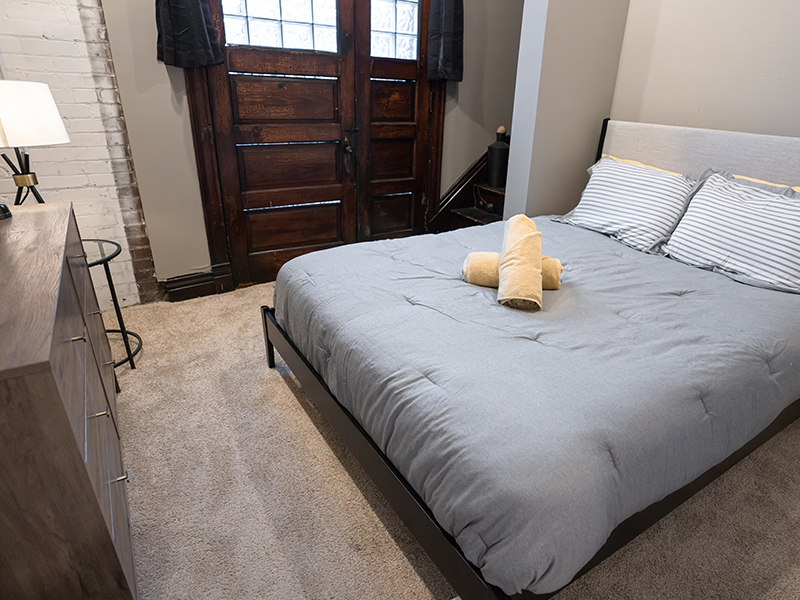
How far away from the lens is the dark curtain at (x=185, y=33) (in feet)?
8.21

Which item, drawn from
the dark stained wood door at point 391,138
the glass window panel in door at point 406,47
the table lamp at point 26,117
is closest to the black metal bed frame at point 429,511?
the table lamp at point 26,117

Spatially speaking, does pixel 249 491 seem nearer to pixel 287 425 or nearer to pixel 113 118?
pixel 287 425

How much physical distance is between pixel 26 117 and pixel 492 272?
6.00 ft

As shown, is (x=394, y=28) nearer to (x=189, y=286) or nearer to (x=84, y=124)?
(x=84, y=124)

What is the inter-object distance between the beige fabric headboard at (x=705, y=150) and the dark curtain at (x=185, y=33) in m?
2.45

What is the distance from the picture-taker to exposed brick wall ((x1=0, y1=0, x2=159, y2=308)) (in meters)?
2.33

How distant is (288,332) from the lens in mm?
2055

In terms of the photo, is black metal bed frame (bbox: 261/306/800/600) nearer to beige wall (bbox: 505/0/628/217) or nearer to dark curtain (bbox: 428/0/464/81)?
beige wall (bbox: 505/0/628/217)

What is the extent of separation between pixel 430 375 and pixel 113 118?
8.11 feet

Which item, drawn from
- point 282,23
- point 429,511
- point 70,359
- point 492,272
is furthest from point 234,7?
point 429,511

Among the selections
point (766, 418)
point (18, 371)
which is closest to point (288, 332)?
point (18, 371)

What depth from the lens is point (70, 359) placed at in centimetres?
101

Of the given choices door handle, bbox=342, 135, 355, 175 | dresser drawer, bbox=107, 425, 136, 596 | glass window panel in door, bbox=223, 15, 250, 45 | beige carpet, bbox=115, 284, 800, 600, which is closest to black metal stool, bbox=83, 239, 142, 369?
beige carpet, bbox=115, 284, 800, 600

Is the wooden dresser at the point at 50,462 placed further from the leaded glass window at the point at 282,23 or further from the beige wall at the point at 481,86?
the beige wall at the point at 481,86
